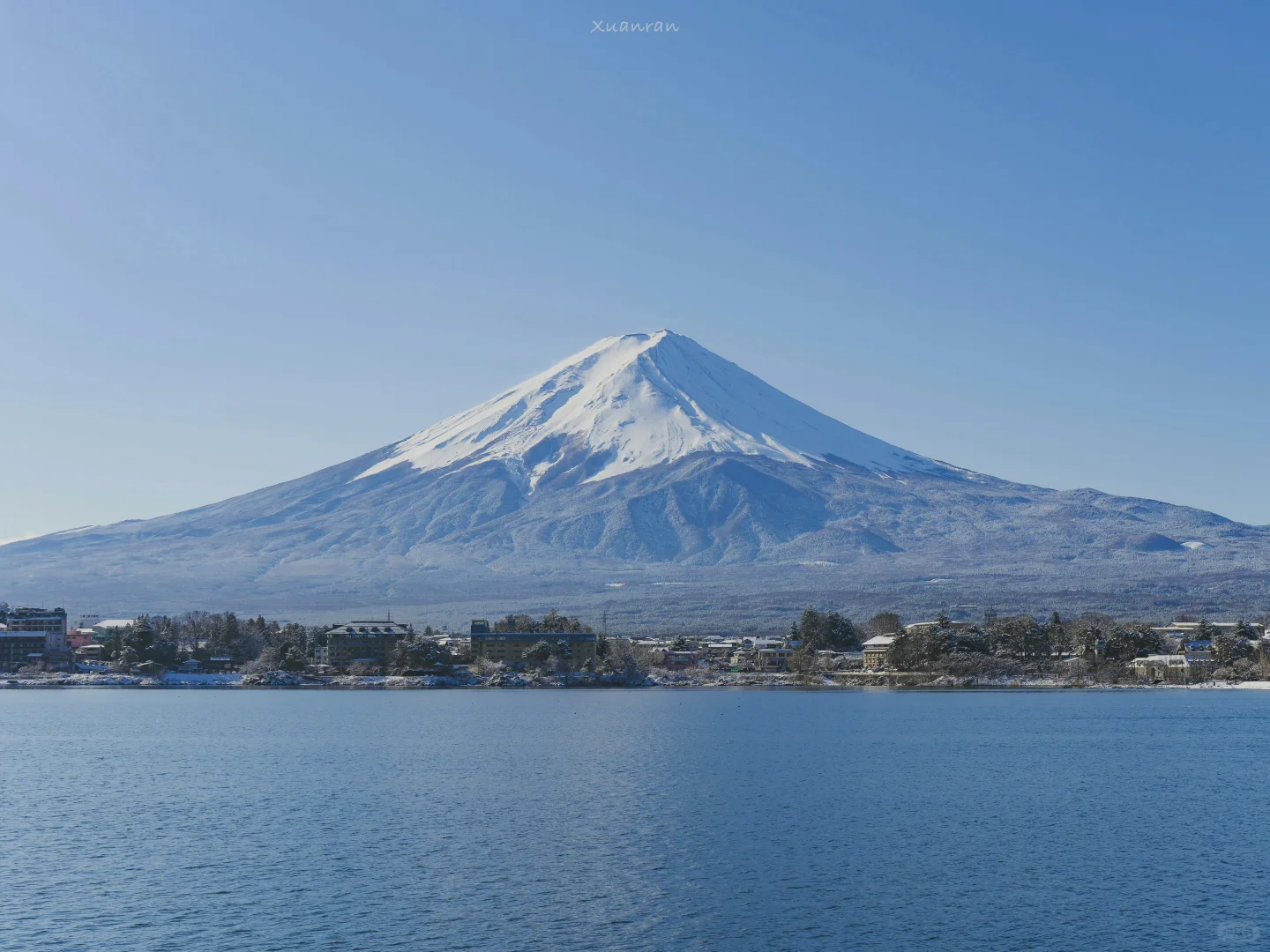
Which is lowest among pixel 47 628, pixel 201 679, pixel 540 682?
pixel 540 682

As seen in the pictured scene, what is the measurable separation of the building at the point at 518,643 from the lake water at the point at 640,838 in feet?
182

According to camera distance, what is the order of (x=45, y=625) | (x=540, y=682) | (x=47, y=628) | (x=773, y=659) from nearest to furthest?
(x=540, y=682) → (x=773, y=659) → (x=47, y=628) → (x=45, y=625)

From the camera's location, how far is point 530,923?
1110 inches

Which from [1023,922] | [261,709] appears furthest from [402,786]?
[261,709]

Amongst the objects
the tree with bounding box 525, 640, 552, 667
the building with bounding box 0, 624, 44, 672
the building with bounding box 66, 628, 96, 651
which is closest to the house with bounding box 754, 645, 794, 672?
the tree with bounding box 525, 640, 552, 667

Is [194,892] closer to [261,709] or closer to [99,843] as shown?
[99,843]

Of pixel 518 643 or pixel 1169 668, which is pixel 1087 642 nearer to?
pixel 1169 668

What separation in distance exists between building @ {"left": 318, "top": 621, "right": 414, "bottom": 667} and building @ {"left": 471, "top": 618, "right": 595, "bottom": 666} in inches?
251

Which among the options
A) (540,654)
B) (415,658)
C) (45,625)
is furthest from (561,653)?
(45,625)

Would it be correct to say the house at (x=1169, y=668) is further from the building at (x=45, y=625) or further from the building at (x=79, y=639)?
the building at (x=79, y=639)

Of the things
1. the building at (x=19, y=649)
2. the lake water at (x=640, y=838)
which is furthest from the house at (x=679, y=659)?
the lake water at (x=640, y=838)

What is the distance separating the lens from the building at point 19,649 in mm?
130500

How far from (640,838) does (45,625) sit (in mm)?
119036

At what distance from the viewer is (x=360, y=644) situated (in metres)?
127
